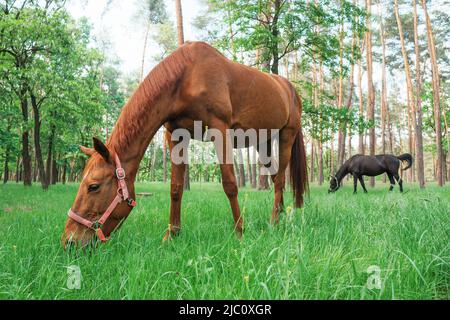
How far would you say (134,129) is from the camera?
272 centimetres

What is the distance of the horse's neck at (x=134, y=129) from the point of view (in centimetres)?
270

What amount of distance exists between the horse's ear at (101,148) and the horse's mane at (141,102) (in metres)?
0.16

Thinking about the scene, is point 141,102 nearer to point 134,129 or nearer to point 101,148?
point 134,129

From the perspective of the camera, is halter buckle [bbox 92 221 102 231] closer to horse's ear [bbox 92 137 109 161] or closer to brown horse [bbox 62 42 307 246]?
brown horse [bbox 62 42 307 246]

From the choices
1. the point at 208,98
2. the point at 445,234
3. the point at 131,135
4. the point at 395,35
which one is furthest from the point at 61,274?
the point at 395,35

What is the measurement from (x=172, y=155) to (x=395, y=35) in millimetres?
27076

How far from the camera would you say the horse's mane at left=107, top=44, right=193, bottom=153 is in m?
2.70

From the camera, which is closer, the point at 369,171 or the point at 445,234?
the point at 445,234

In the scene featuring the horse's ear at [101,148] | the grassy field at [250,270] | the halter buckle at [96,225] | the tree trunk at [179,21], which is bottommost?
the grassy field at [250,270]

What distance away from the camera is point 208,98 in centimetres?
294

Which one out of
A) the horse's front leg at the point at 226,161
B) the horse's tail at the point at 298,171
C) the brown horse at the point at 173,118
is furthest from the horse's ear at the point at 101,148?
the horse's tail at the point at 298,171

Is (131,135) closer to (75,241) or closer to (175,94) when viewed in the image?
(175,94)

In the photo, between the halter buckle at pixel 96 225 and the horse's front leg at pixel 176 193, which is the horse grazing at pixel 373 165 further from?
the halter buckle at pixel 96 225

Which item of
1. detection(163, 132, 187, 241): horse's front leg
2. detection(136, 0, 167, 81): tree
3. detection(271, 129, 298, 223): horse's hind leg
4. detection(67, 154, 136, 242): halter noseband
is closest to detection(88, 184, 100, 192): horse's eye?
detection(67, 154, 136, 242): halter noseband
